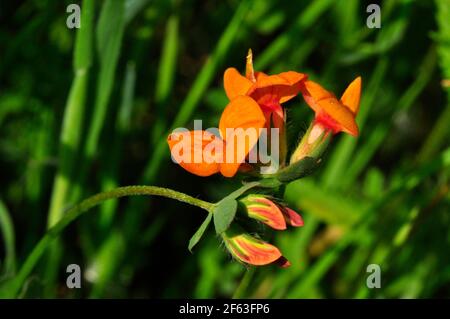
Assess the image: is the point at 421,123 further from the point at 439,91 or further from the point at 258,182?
the point at 258,182

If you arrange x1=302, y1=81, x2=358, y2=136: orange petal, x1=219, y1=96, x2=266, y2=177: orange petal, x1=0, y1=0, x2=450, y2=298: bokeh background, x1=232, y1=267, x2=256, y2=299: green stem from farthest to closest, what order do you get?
x1=0, y1=0, x2=450, y2=298: bokeh background
x1=232, y1=267, x2=256, y2=299: green stem
x1=302, y1=81, x2=358, y2=136: orange petal
x1=219, y1=96, x2=266, y2=177: orange petal

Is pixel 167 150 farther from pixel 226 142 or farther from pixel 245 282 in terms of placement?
pixel 226 142

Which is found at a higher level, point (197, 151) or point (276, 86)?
point (276, 86)

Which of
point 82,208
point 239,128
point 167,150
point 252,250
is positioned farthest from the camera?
point 167,150

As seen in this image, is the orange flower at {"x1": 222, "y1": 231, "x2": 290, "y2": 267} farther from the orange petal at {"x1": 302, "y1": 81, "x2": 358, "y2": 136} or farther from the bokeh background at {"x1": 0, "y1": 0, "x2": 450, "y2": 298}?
the bokeh background at {"x1": 0, "y1": 0, "x2": 450, "y2": 298}

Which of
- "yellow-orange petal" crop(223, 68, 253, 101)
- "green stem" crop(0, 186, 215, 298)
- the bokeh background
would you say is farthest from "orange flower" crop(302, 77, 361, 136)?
the bokeh background

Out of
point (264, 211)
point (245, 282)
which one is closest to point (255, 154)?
point (264, 211)

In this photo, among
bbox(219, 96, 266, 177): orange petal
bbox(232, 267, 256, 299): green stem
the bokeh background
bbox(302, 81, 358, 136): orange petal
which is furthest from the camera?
the bokeh background
